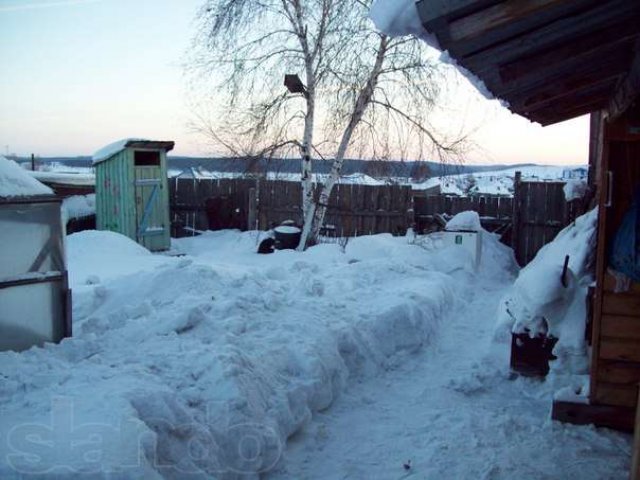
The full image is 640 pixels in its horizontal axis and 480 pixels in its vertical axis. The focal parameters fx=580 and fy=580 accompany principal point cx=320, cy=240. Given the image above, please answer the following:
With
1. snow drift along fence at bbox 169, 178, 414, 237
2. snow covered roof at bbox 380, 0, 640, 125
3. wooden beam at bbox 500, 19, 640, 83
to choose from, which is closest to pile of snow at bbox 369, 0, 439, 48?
snow covered roof at bbox 380, 0, 640, 125

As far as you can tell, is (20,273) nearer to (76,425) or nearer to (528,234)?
(76,425)

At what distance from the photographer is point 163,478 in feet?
10.0

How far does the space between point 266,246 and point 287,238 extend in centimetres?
63

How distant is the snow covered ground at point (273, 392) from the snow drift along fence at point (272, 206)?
7.15m

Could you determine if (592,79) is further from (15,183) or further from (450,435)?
(15,183)

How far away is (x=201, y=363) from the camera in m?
4.29

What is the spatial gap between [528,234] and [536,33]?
35.6 feet

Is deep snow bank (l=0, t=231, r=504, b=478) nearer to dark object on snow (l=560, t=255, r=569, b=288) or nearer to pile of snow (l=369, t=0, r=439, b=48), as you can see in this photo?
dark object on snow (l=560, t=255, r=569, b=288)

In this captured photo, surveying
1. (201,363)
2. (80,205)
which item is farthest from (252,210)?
(201,363)

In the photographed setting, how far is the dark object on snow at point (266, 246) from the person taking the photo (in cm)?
1305

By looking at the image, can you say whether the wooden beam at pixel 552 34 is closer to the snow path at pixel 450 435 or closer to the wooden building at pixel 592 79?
the wooden building at pixel 592 79

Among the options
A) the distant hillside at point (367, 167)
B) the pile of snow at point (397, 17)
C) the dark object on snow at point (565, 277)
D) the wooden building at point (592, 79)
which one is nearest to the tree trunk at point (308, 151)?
the distant hillside at point (367, 167)

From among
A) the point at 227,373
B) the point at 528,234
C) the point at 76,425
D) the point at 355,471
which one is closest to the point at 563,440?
the point at 355,471

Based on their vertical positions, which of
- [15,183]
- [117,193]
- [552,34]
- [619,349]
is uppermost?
[552,34]
